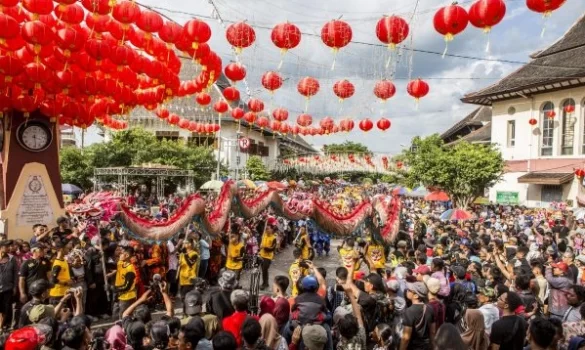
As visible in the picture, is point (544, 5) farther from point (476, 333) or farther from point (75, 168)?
point (75, 168)

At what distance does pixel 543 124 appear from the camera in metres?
25.8

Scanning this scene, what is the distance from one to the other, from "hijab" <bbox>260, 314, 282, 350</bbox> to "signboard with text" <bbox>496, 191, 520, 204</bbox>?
83.3 feet

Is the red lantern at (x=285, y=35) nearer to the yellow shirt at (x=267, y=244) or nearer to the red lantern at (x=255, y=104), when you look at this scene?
the yellow shirt at (x=267, y=244)

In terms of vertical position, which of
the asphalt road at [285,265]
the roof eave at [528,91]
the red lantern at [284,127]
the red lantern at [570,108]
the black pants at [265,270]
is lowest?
the asphalt road at [285,265]

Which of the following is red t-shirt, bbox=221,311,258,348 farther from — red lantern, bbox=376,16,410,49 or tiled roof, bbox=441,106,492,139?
tiled roof, bbox=441,106,492,139

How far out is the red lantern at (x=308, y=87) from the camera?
12375mm

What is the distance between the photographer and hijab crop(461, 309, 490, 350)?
5.07 meters

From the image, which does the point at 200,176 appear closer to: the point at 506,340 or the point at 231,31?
the point at 231,31

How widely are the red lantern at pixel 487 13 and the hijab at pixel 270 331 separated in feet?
17.7

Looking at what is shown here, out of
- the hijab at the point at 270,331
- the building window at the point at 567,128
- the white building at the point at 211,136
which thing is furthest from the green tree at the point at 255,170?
the hijab at the point at 270,331

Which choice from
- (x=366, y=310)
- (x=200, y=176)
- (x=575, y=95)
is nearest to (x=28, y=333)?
(x=366, y=310)

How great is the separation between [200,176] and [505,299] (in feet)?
77.9

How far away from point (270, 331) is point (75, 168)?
2396 centimetres

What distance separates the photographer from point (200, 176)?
27516mm
